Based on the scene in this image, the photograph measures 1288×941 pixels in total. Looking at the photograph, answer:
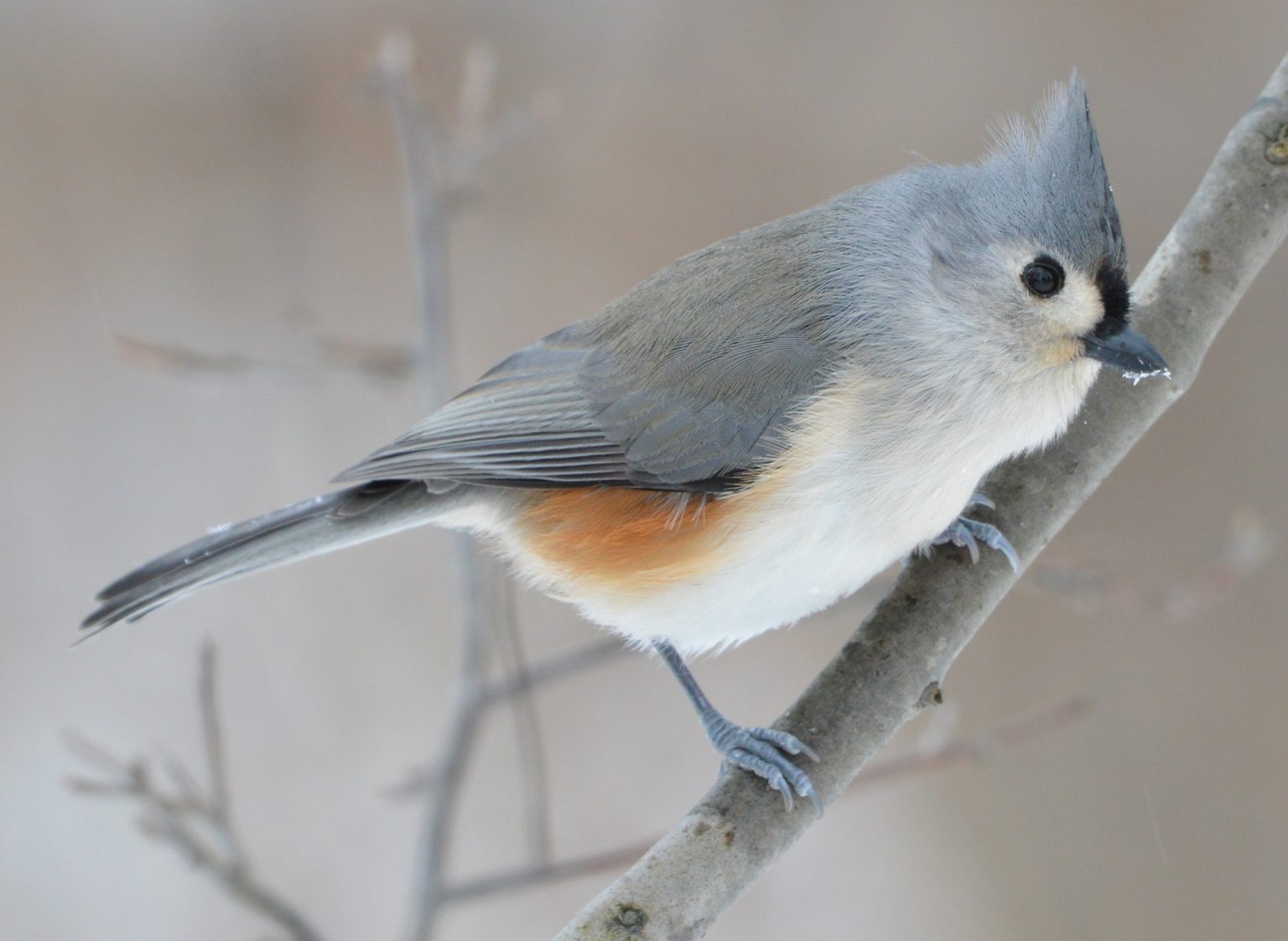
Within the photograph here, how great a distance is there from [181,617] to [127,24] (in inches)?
79.6

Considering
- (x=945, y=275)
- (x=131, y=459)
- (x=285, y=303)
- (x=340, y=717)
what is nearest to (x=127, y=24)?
(x=285, y=303)

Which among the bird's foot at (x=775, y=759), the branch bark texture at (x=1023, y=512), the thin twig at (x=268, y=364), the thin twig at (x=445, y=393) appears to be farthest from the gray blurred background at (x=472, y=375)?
the bird's foot at (x=775, y=759)

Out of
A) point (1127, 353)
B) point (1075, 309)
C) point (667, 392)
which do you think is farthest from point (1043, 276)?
point (667, 392)

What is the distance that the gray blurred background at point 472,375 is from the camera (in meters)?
3.45

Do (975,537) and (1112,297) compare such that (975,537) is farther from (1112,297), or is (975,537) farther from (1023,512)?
(1112,297)

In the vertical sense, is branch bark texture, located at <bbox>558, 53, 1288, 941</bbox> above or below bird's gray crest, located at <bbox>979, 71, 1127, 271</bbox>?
below

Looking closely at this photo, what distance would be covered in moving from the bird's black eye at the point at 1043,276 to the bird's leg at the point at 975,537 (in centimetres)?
34

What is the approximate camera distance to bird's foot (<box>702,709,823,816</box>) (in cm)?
161

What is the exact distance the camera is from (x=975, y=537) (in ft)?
6.18

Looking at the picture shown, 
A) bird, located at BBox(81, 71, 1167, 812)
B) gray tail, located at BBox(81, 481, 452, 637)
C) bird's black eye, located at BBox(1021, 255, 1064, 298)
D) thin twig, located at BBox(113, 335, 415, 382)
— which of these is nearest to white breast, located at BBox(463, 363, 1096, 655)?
bird, located at BBox(81, 71, 1167, 812)

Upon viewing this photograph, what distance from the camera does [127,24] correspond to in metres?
4.11

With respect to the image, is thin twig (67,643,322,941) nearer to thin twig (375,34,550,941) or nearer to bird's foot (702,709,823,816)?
thin twig (375,34,550,941)

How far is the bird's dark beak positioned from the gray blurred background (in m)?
1.62

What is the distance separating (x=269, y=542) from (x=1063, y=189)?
1390 millimetres
